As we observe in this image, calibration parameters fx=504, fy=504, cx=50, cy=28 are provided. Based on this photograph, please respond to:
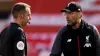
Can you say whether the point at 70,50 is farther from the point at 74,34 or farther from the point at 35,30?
the point at 35,30

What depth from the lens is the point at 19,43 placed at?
5.77 m

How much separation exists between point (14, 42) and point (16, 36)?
73 mm

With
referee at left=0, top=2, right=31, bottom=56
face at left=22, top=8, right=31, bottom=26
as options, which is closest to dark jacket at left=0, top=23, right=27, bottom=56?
referee at left=0, top=2, right=31, bottom=56

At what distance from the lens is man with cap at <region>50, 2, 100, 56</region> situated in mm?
6605

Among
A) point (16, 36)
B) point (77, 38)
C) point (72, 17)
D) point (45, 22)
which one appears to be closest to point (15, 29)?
point (16, 36)

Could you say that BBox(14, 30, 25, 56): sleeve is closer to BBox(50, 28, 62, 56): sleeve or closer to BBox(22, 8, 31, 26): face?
BBox(22, 8, 31, 26): face

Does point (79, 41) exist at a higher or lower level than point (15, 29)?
lower

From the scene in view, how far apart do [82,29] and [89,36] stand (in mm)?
131

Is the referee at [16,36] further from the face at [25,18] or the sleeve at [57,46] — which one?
the sleeve at [57,46]

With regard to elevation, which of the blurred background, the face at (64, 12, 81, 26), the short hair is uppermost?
the short hair

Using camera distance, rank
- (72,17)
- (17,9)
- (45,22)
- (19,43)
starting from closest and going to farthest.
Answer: (19,43), (17,9), (72,17), (45,22)

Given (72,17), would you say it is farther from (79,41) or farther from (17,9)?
(17,9)

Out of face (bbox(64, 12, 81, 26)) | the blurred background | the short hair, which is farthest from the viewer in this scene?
the blurred background

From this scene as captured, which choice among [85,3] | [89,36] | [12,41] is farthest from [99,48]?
[85,3]
